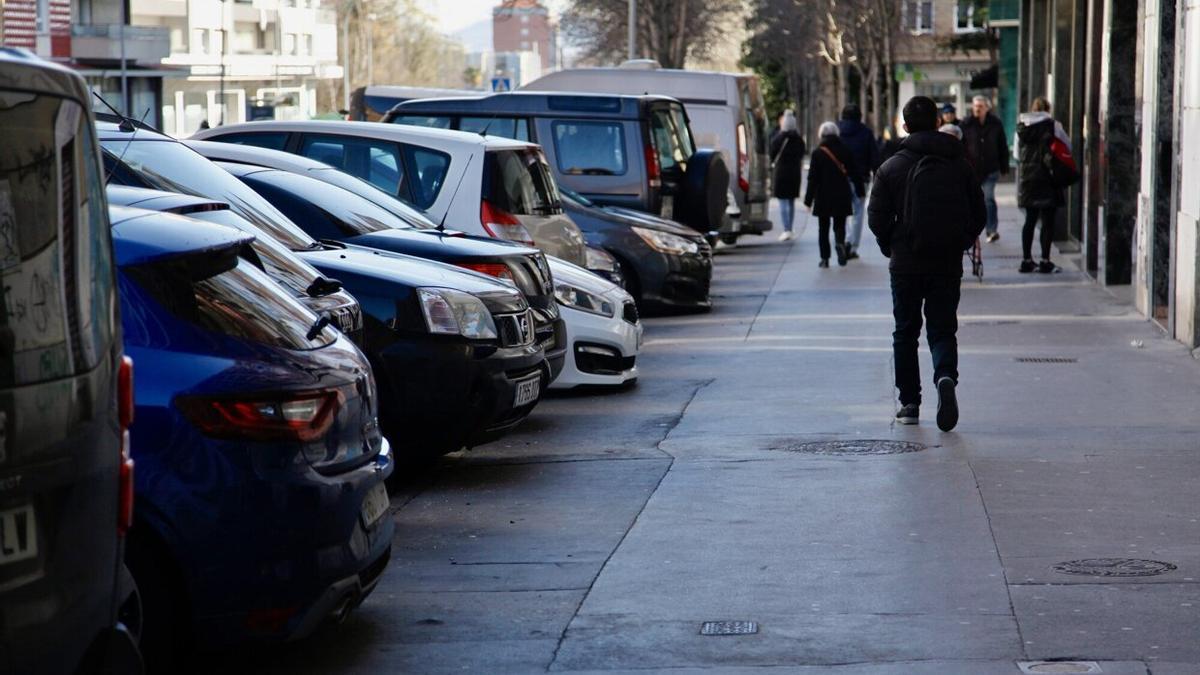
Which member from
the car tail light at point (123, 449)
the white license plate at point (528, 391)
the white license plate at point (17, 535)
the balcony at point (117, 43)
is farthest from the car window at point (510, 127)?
the balcony at point (117, 43)

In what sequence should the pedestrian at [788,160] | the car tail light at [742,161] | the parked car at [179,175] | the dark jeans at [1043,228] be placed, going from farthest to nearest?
the pedestrian at [788,160] → the car tail light at [742,161] → the dark jeans at [1043,228] → the parked car at [179,175]

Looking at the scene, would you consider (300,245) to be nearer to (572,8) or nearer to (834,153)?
Answer: (834,153)

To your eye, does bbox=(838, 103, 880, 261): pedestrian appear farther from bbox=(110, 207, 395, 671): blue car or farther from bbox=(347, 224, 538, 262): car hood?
bbox=(110, 207, 395, 671): blue car

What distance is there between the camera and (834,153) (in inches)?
928

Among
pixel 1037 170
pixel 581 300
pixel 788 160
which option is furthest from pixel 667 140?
pixel 581 300

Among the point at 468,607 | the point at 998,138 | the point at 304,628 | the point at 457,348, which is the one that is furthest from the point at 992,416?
the point at 998,138

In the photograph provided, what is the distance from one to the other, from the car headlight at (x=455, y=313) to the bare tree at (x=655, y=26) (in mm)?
53818

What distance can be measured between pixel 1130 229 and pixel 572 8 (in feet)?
156

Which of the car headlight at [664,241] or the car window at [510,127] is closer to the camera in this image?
the car headlight at [664,241]

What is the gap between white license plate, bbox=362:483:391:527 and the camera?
19.3 ft

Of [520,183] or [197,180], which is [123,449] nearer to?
[197,180]

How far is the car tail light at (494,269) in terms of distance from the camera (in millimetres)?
10391

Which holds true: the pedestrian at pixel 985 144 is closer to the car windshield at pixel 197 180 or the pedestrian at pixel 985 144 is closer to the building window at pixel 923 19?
the car windshield at pixel 197 180

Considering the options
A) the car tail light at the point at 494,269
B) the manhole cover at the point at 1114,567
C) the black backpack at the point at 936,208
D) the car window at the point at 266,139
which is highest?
the car window at the point at 266,139
